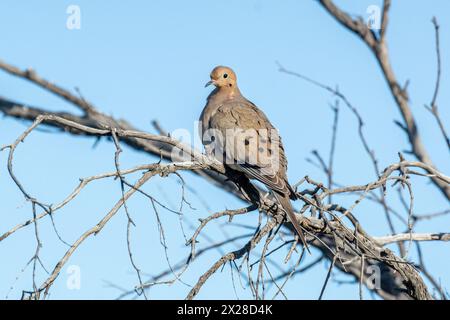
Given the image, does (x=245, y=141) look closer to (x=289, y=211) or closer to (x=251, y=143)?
(x=251, y=143)

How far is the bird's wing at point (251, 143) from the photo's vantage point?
5.92 m

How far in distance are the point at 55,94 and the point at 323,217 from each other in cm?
594

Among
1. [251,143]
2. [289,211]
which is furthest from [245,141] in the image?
[289,211]

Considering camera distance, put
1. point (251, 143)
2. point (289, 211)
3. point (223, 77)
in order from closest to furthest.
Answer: point (289, 211), point (251, 143), point (223, 77)

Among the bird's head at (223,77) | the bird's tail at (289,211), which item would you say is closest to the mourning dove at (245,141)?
the bird's tail at (289,211)

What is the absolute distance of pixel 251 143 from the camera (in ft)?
20.5

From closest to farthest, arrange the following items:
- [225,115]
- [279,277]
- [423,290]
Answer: [423,290], [225,115], [279,277]

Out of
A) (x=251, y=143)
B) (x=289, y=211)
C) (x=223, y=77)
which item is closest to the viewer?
(x=289, y=211)

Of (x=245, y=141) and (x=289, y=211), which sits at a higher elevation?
(x=245, y=141)

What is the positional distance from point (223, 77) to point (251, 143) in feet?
4.34

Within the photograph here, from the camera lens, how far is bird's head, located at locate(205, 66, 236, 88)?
24.2ft

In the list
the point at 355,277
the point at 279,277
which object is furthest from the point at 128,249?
the point at 355,277
